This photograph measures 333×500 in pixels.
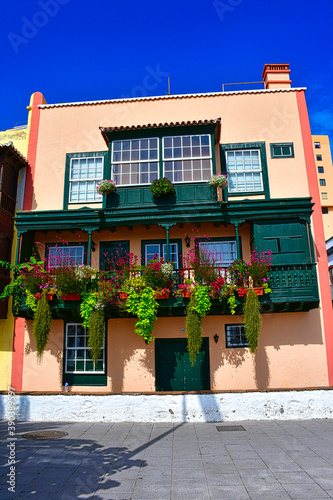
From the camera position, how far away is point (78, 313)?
43.2ft

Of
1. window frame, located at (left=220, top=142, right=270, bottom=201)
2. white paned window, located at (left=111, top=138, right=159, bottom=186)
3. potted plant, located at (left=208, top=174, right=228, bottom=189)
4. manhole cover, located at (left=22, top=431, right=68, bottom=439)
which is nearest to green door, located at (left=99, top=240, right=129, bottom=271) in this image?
white paned window, located at (left=111, top=138, right=159, bottom=186)

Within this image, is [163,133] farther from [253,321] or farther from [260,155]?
[253,321]

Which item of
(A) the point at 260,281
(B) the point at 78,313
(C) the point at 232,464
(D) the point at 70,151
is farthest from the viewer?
(D) the point at 70,151

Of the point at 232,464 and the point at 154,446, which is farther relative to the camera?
the point at 154,446

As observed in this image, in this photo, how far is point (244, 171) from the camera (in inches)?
589

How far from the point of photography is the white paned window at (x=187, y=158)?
1430 cm

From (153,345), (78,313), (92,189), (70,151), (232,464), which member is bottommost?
(232,464)

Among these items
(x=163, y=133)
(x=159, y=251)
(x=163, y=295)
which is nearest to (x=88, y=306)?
(x=163, y=295)

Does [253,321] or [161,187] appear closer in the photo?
[253,321]

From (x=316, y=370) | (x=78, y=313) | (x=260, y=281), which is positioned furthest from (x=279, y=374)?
(x=78, y=313)

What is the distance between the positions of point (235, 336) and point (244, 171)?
625 centimetres

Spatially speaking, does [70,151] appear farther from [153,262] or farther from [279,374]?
[279,374]

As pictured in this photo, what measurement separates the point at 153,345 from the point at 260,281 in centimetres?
436

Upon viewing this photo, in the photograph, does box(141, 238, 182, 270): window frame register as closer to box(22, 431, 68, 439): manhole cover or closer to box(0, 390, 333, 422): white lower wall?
box(0, 390, 333, 422): white lower wall
